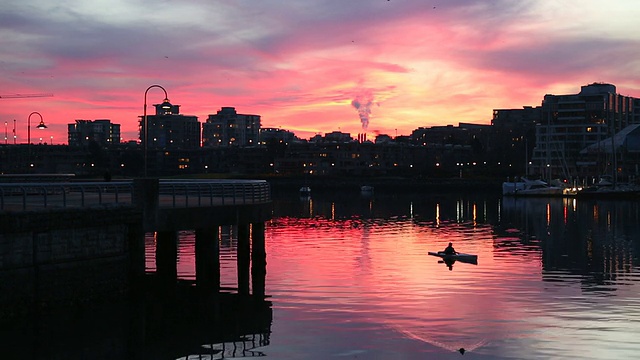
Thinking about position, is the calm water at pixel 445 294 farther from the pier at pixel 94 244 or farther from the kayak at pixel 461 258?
the pier at pixel 94 244

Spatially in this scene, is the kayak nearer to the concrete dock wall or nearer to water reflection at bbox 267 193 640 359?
water reflection at bbox 267 193 640 359

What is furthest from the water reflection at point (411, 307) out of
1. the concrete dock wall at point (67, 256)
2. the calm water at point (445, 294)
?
the concrete dock wall at point (67, 256)

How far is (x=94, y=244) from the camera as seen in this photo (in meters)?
36.3

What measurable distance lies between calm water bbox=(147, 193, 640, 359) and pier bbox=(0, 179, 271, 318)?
4.59m

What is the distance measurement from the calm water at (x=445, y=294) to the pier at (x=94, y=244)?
4.59 m

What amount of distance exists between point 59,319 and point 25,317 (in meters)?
1.80

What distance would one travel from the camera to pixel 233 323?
38688 mm

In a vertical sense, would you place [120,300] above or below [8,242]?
below

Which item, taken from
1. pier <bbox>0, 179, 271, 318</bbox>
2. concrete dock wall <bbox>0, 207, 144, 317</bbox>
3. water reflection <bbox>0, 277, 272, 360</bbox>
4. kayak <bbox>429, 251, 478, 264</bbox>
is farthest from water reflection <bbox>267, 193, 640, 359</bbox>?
concrete dock wall <bbox>0, 207, 144, 317</bbox>

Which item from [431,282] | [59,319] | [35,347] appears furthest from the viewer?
[431,282]

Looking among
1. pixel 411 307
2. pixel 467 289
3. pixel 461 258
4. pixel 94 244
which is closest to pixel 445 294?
pixel 467 289

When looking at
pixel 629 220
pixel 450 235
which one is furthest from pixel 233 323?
pixel 629 220

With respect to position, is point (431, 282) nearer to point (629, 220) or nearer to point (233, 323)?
point (233, 323)

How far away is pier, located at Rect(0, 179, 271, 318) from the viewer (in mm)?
32656
